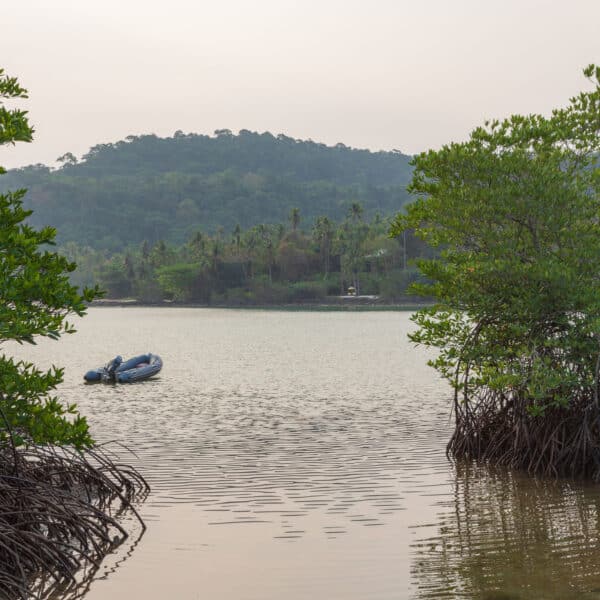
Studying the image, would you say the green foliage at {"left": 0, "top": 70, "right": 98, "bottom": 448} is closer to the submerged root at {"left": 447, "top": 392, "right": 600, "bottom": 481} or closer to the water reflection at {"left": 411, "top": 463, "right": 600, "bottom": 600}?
the water reflection at {"left": 411, "top": 463, "right": 600, "bottom": 600}

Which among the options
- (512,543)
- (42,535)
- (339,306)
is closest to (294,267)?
(339,306)

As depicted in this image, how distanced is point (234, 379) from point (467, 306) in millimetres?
25025

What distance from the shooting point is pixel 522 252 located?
49.4 ft

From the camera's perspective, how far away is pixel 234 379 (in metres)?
39.2

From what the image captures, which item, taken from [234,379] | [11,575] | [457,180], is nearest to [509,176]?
[457,180]

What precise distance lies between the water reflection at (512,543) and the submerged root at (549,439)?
0.38 meters

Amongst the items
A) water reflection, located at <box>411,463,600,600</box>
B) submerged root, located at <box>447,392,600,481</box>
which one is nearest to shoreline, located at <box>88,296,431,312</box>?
submerged root, located at <box>447,392,600,481</box>

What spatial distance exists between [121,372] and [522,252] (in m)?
26.0

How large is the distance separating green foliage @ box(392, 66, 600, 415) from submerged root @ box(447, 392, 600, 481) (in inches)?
9.9

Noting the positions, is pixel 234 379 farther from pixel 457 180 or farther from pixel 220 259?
pixel 220 259

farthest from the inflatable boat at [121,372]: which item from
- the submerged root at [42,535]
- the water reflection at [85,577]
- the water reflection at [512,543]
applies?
the water reflection at [85,577]

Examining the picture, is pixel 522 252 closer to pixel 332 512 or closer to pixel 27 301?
pixel 332 512

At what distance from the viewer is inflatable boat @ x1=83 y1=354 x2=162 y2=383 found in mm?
37594

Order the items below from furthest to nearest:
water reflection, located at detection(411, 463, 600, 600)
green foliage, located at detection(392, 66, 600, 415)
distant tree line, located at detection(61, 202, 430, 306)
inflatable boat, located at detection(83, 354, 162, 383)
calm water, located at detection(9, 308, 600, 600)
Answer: distant tree line, located at detection(61, 202, 430, 306) < inflatable boat, located at detection(83, 354, 162, 383) < green foliage, located at detection(392, 66, 600, 415) < calm water, located at detection(9, 308, 600, 600) < water reflection, located at detection(411, 463, 600, 600)
